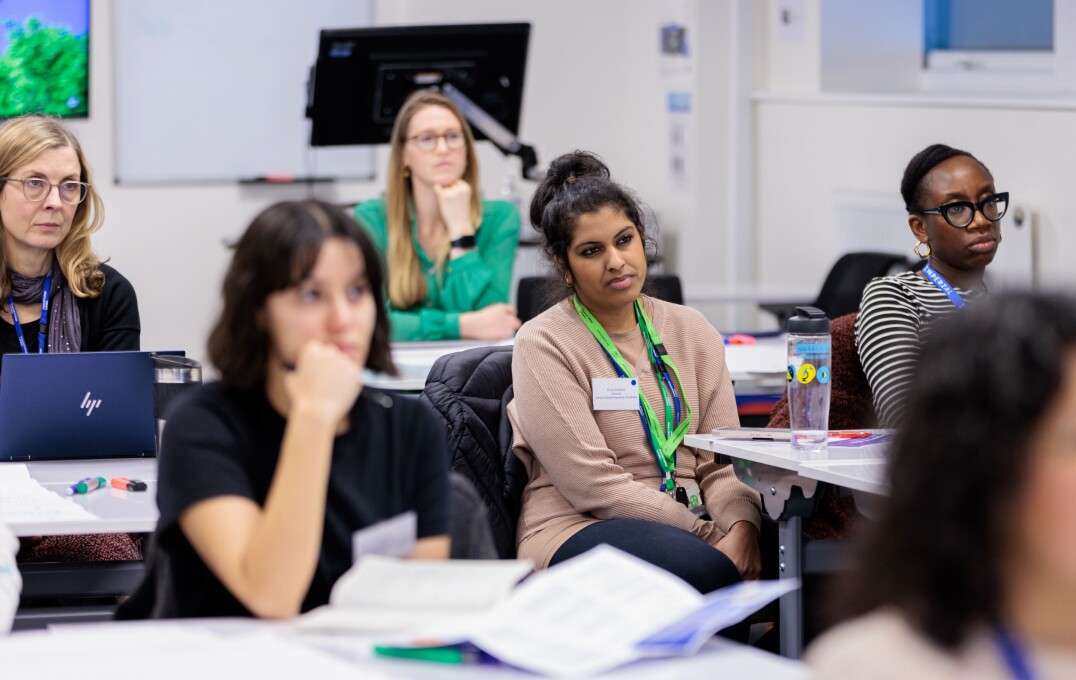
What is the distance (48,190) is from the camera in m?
3.07

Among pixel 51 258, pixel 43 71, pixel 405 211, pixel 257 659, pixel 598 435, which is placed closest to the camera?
pixel 257 659

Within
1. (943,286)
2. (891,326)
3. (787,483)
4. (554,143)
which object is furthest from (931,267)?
(554,143)

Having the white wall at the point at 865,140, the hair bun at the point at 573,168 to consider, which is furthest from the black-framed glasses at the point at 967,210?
the white wall at the point at 865,140

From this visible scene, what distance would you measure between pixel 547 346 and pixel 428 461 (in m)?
1.03

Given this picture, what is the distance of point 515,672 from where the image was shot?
1.40m

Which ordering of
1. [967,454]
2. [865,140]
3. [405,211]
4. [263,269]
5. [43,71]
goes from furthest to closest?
[43,71] < [865,140] < [405,211] < [263,269] < [967,454]

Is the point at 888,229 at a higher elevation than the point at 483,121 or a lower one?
lower

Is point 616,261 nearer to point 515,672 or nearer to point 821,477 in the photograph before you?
point 821,477

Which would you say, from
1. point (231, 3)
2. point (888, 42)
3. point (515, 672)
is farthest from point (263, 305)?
point (231, 3)

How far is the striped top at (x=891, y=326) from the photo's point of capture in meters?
2.79

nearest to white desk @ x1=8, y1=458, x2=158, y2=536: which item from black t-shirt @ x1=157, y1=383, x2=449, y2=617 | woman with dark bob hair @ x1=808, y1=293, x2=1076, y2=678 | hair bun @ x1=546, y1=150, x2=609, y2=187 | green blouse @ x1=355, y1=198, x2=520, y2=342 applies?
black t-shirt @ x1=157, y1=383, x2=449, y2=617

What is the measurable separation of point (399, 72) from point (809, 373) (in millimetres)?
2334

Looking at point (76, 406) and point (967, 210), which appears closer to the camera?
point (76, 406)

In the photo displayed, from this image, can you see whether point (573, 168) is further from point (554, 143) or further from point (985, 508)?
point (554, 143)
